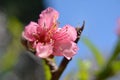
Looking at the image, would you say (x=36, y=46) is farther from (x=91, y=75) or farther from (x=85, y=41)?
(x=85, y=41)

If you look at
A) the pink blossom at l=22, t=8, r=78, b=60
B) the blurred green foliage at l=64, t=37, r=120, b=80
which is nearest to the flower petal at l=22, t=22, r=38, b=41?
the pink blossom at l=22, t=8, r=78, b=60

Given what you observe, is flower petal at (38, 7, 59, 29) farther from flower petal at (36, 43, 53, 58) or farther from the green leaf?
the green leaf

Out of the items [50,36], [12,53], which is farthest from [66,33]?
[12,53]

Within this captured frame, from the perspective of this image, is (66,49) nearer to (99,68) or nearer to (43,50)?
(43,50)

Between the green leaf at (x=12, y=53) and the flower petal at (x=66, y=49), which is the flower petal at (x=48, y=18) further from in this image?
the green leaf at (x=12, y=53)

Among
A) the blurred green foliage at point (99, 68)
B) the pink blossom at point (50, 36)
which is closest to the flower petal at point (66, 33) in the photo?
the pink blossom at point (50, 36)

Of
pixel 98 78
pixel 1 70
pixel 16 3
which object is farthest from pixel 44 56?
pixel 16 3
